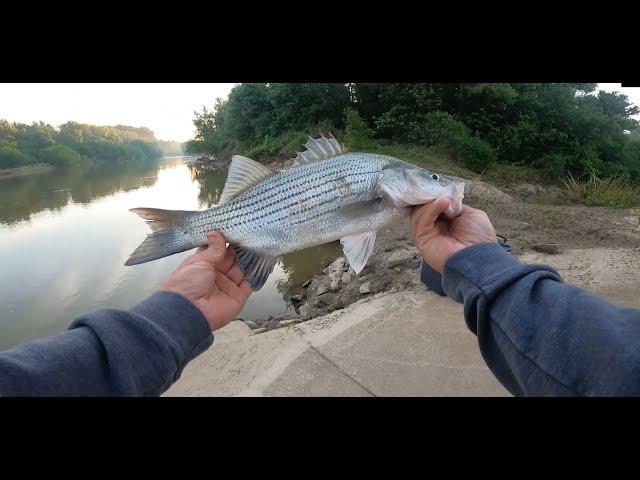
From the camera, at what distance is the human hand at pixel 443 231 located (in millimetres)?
2250

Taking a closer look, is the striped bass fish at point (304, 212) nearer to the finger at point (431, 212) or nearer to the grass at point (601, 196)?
the finger at point (431, 212)

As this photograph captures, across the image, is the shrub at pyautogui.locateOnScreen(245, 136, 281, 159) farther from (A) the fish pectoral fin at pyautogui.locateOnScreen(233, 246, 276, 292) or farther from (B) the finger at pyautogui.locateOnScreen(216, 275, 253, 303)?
(B) the finger at pyautogui.locateOnScreen(216, 275, 253, 303)

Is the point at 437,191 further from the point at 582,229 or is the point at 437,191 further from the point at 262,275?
the point at 582,229

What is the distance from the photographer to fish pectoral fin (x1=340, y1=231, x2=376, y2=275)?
2.75 meters

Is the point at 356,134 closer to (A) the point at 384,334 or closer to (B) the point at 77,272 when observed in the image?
(B) the point at 77,272

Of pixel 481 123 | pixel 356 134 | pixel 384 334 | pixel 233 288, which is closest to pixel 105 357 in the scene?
pixel 233 288

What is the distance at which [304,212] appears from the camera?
2.65m

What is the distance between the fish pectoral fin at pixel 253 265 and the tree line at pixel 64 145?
6148 cm

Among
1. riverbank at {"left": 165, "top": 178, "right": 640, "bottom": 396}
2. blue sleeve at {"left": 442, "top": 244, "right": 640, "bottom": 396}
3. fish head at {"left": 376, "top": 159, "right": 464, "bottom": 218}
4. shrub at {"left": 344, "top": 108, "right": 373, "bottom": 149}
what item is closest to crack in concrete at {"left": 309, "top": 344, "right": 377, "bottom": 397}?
riverbank at {"left": 165, "top": 178, "right": 640, "bottom": 396}

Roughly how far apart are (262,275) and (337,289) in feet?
13.7

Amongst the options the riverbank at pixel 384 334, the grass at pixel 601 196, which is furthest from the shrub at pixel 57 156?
the grass at pixel 601 196

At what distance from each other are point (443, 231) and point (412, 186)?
0.38 meters

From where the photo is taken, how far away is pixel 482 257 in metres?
1.80

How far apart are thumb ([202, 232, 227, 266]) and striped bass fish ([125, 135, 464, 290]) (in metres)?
0.05
